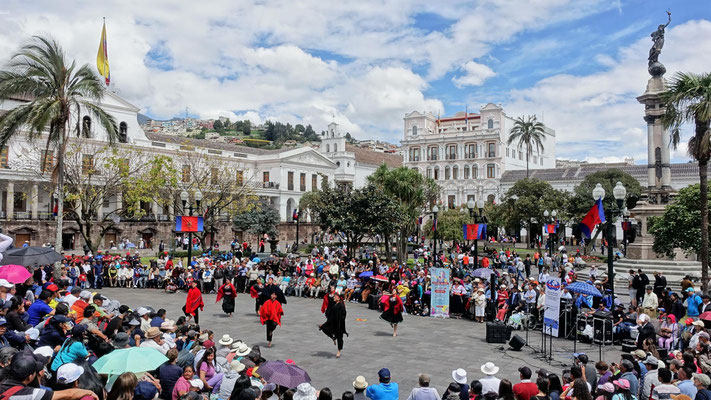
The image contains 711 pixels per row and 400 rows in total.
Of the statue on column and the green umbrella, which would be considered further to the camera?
the statue on column

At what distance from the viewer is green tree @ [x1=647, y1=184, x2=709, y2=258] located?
961 inches

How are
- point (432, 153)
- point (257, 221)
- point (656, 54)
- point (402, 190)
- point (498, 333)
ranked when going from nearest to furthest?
point (498, 333), point (656, 54), point (402, 190), point (257, 221), point (432, 153)

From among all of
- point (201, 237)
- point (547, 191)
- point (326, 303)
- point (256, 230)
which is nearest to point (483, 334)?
point (326, 303)

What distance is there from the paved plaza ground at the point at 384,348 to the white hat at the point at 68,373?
454 centimetres

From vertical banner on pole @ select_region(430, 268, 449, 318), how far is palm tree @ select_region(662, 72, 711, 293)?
8122 mm

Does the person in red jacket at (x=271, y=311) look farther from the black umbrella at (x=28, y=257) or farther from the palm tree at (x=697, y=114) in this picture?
the palm tree at (x=697, y=114)

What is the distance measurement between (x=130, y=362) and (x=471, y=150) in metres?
70.6

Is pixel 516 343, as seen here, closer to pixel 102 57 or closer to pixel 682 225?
pixel 682 225

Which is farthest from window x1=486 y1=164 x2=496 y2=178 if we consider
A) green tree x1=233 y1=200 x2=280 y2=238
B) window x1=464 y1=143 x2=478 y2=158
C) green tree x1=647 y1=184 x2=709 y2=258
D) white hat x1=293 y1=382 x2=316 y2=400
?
white hat x1=293 y1=382 x2=316 y2=400

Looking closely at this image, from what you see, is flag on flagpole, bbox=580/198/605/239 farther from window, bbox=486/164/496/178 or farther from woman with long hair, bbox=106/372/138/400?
window, bbox=486/164/496/178

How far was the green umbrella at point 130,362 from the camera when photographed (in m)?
6.60

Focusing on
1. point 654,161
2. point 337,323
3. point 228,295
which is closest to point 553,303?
point 337,323

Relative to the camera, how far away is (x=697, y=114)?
1666 cm

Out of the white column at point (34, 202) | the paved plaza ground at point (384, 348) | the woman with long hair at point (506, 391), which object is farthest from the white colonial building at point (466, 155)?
the woman with long hair at point (506, 391)
